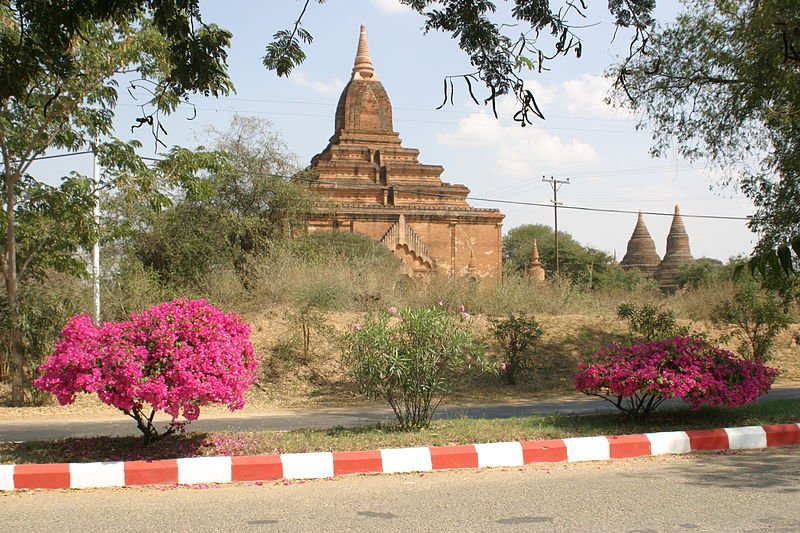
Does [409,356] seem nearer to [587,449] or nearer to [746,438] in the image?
[587,449]

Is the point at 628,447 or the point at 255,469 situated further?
the point at 628,447

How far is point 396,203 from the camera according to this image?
3484cm

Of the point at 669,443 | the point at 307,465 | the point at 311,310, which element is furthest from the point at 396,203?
the point at 307,465

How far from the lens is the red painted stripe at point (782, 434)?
800 cm

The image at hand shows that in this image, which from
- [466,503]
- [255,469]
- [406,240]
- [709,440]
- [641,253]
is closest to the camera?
[466,503]

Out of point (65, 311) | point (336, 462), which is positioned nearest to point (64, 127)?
point (65, 311)

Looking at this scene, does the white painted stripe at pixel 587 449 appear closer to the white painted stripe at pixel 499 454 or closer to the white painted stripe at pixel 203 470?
the white painted stripe at pixel 499 454

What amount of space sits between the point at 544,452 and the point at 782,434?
2698 millimetres

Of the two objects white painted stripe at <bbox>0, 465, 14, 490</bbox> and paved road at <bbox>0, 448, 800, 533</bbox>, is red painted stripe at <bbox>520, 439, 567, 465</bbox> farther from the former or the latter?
white painted stripe at <bbox>0, 465, 14, 490</bbox>

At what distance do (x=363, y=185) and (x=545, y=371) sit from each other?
776 inches

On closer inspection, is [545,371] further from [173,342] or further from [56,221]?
[173,342]

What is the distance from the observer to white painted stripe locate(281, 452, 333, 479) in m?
6.56

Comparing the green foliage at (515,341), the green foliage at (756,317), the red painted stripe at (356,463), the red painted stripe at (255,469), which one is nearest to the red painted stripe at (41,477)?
the red painted stripe at (255,469)

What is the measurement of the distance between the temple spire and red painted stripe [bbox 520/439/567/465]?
3504cm
